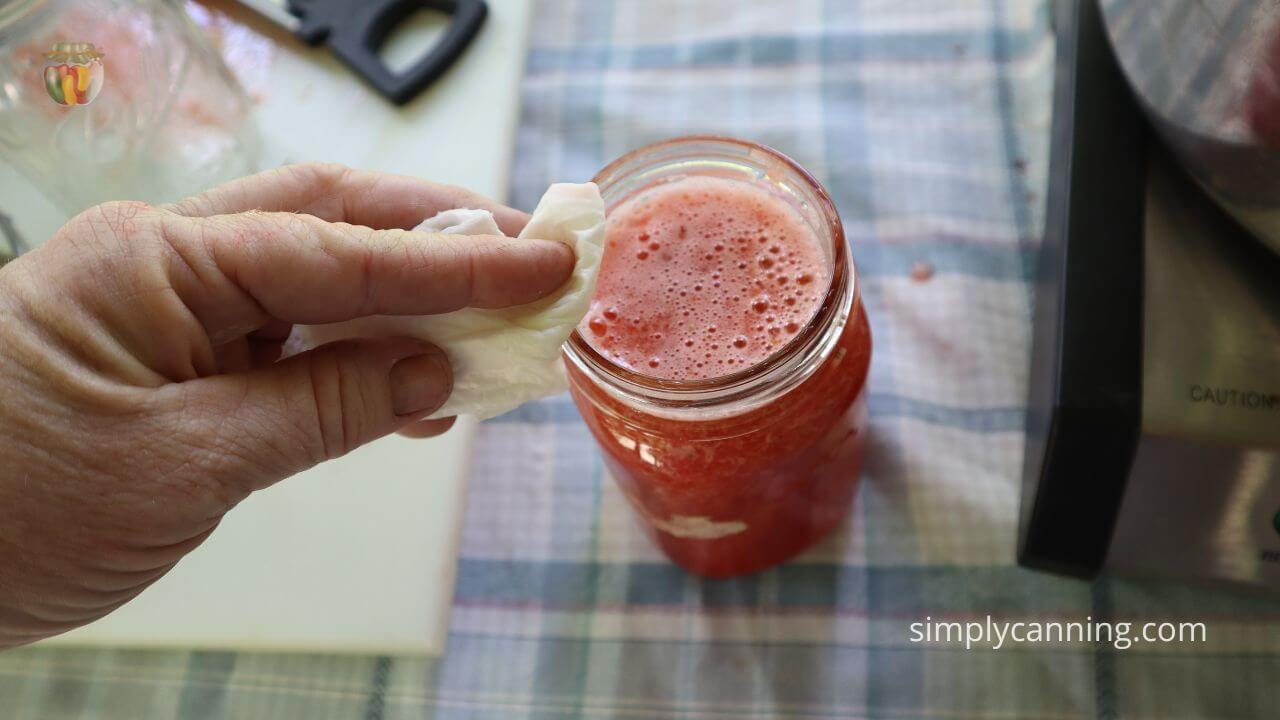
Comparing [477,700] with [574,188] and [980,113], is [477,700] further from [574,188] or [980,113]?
[980,113]

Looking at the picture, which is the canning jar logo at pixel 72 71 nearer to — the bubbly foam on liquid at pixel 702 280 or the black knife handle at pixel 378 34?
the black knife handle at pixel 378 34

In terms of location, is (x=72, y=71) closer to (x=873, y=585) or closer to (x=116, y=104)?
(x=116, y=104)

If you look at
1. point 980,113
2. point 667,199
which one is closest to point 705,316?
point 667,199

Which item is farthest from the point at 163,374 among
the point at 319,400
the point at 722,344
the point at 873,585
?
the point at 873,585

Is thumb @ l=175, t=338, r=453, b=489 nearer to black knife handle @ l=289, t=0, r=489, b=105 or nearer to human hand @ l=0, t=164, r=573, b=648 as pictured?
human hand @ l=0, t=164, r=573, b=648

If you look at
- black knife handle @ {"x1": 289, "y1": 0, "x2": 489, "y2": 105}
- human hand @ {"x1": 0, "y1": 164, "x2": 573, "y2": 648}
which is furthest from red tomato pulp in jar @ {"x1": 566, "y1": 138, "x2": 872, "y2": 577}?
black knife handle @ {"x1": 289, "y1": 0, "x2": 489, "y2": 105}

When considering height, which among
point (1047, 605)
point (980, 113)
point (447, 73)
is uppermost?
point (447, 73)
